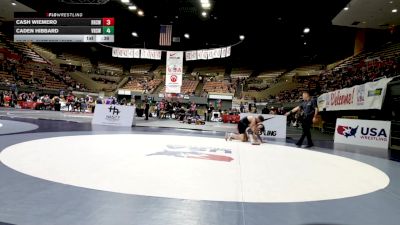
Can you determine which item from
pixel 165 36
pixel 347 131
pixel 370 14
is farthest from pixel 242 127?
pixel 370 14

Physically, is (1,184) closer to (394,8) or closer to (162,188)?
(162,188)

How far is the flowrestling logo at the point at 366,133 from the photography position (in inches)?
353

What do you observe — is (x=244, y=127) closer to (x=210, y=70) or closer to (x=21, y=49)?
(x=21, y=49)

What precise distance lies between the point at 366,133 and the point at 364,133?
0.06m

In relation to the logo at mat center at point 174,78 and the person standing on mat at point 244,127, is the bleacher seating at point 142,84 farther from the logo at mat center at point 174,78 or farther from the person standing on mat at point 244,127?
the person standing on mat at point 244,127

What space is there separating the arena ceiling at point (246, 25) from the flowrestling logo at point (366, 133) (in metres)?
9.54

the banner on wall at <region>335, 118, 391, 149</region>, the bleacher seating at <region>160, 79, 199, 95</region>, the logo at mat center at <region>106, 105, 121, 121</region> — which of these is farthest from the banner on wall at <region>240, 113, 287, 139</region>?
the bleacher seating at <region>160, 79, 199, 95</region>

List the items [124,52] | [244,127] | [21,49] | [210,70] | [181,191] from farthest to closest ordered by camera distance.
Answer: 1. [210,70]
2. [21,49]
3. [124,52]
4. [244,127]
5. [181,191]

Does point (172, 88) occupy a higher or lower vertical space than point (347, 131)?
higher

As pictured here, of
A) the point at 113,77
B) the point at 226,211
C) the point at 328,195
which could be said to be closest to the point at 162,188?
the point at 226,211

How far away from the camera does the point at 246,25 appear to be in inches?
896

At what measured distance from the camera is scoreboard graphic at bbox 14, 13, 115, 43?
32.7 feet

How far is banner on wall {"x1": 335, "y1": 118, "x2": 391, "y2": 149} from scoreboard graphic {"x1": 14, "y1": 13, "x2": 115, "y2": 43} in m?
9.35

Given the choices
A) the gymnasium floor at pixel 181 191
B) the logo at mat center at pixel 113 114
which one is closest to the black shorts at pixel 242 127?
the gymnasium floor at pixel 181 191
